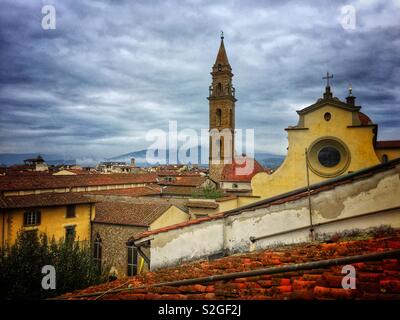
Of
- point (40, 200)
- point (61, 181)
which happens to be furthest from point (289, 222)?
point (61, 181)

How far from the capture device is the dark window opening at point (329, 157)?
1611cm

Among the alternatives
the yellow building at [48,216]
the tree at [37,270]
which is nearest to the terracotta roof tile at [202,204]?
the yellow building at [48,216]

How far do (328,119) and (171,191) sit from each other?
32.2 metres

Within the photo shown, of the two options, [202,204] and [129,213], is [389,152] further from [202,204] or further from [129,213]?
[129,213]

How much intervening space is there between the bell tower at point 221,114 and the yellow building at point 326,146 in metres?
32.5

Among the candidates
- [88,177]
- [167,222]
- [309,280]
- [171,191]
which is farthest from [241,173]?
[309,280]

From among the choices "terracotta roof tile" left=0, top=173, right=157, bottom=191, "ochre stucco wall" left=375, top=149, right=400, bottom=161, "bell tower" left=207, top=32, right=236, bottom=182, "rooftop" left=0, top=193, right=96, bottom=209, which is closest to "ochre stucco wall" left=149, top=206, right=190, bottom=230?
"rooftop" left=0, top=193, right=96, bottom=209

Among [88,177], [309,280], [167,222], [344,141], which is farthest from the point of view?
[88,177]

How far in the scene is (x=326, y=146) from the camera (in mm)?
16312

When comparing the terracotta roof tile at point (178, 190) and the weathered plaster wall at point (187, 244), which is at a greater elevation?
the terracotta roof tile at point (178, 190)

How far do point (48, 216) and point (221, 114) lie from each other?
110ft

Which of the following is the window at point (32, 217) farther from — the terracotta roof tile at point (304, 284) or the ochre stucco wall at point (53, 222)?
the terracotta roof tile at point (304, 284)
